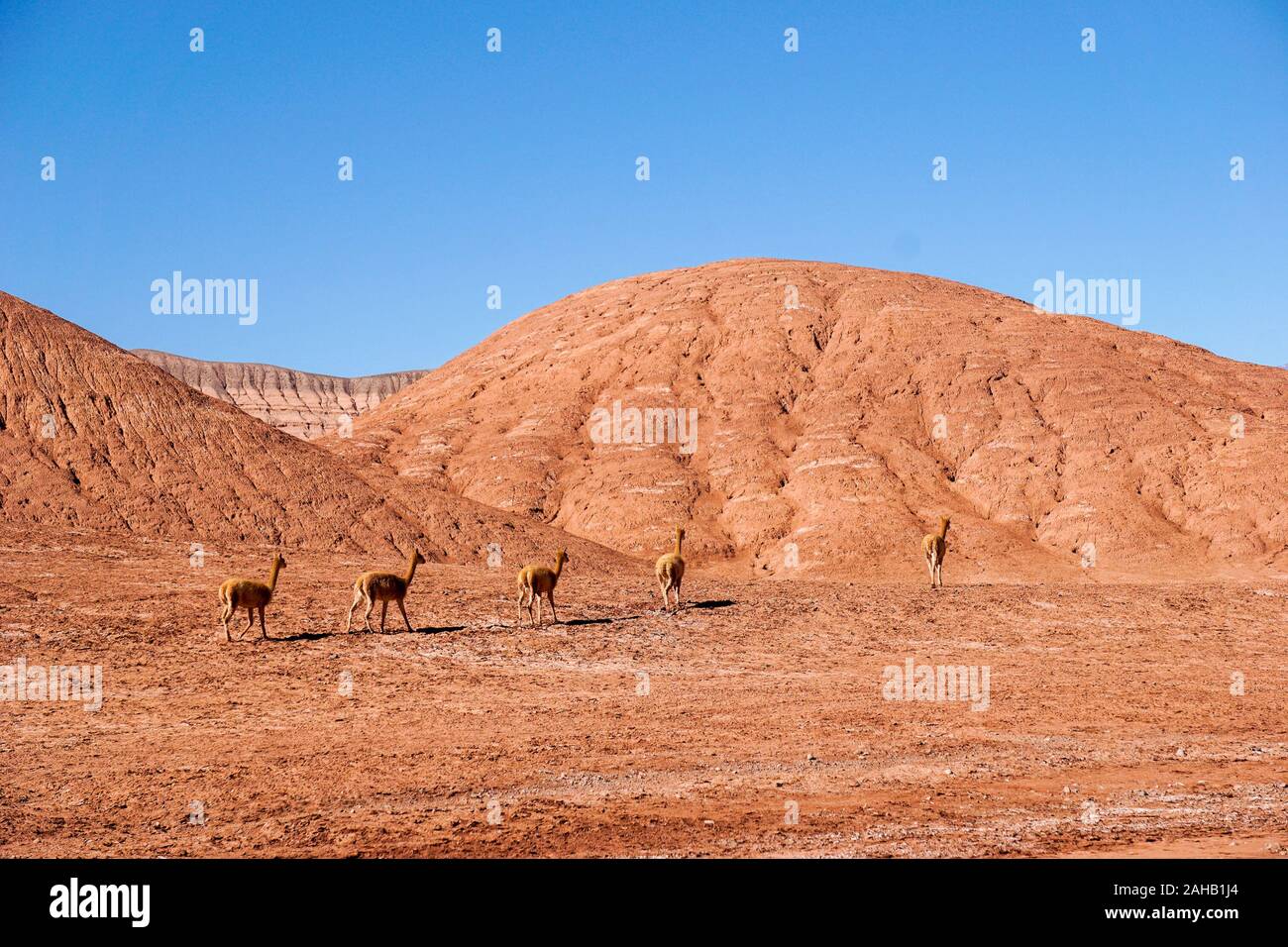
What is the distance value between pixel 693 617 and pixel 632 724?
29.6 ft

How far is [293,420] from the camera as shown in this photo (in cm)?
16912

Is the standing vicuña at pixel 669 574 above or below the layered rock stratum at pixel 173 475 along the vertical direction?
below

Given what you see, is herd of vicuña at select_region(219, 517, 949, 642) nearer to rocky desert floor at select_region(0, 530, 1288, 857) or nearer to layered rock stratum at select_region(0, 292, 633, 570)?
rocky desert floor at select_region(0, 530, 1288, 857)

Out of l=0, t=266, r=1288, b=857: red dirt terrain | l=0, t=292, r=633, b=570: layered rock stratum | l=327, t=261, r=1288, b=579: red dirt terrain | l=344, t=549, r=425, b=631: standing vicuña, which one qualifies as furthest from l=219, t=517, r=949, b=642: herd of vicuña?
l=327, t=261, r=1288, b=579: red dirt terrain

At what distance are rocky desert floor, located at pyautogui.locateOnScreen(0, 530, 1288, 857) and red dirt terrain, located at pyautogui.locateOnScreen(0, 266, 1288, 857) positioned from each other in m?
0.10

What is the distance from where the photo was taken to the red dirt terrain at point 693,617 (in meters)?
12.1

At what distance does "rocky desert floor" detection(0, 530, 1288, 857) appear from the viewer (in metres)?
11.3

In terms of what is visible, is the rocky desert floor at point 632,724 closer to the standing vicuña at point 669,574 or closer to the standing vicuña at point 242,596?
the standing vicuña at point 242,596

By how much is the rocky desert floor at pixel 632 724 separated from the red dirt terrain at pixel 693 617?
99 millimetres

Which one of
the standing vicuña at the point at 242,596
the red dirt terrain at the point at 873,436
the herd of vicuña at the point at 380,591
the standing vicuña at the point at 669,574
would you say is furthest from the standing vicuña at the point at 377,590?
the red dirt terrain at the point at 873,436

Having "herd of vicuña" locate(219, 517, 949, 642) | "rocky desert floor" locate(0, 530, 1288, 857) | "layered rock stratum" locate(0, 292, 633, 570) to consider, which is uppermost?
"layered rock stratum" locate(0, 292, 633, 570)

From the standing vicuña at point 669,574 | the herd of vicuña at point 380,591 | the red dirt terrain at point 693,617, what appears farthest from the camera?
the standing vicuña at point 669,574

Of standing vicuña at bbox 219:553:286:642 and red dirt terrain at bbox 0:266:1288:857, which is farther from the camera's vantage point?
standing vicuña at bbox 219:553:286:642
